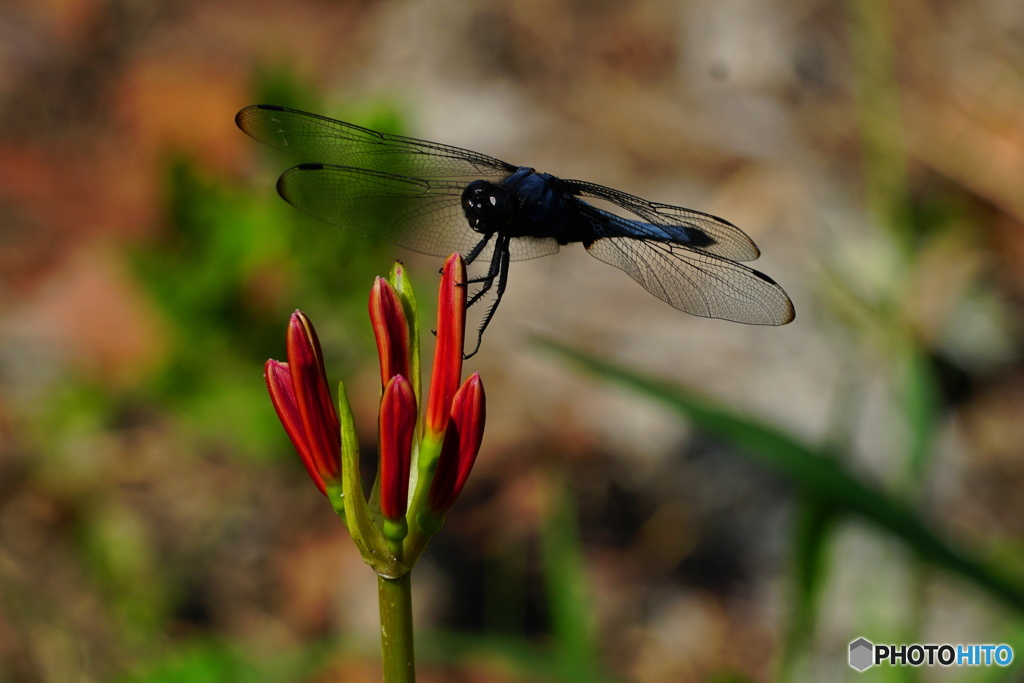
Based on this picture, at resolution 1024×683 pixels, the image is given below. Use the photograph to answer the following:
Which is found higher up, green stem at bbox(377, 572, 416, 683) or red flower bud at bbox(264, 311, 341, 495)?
red flower bud at bbox(264, 311, 341, 495)

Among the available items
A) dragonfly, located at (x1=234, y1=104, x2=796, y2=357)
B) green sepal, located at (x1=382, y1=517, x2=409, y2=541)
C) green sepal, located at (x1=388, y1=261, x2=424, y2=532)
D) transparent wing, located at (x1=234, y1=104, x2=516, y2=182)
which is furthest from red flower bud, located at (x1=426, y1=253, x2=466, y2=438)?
transparent wing, located at (x1=234, y1=104, x2=516, y2=182)

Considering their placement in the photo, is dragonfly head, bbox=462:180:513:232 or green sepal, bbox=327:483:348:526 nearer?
green sepal, bbox=327:483:348:526

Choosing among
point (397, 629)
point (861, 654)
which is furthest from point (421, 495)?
point (861, 654)

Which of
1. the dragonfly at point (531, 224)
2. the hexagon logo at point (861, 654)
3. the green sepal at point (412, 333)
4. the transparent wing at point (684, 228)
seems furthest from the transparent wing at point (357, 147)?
the hexagon logo at point (861, 654)

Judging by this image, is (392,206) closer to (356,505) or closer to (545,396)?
(356,505)

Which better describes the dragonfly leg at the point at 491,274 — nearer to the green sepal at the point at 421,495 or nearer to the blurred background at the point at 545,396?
the blurred background at the point at 545,396

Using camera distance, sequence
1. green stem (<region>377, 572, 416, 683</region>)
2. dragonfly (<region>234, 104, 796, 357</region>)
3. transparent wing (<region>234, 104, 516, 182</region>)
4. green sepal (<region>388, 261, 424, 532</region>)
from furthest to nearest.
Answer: transparent wing (<region>234, 104, 516, 182</region>) → dragonfly (<region>234, 104, 796, 357</region>) → green sepal (<region>388, 261, 424, 532</region>) → green stem (<region>377, 572, 416, 683</region>)

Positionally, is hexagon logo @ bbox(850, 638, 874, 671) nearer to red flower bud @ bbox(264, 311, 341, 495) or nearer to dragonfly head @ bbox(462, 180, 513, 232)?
dragonfly head @ bbox(462, 180, 513, 232)
